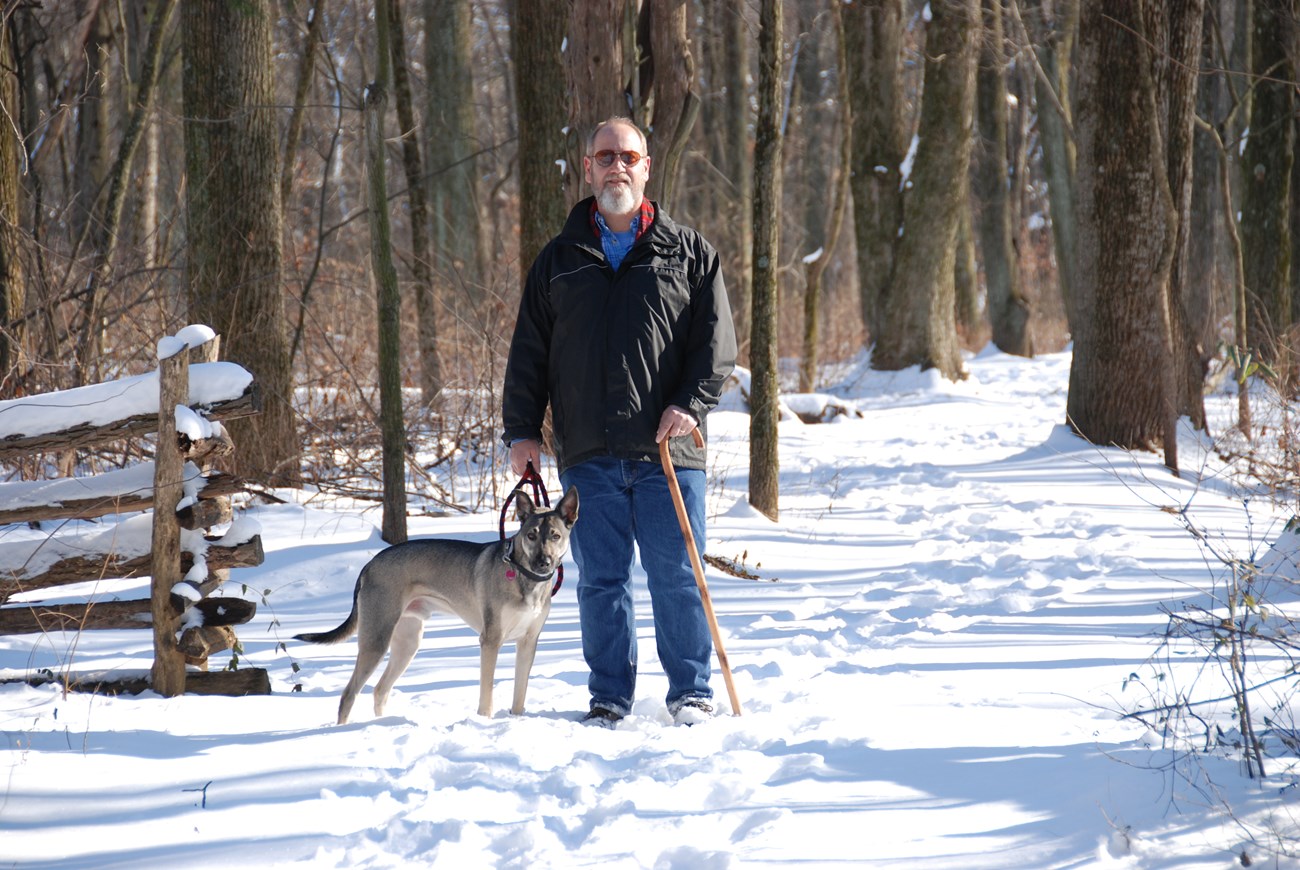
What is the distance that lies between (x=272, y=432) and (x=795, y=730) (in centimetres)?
637

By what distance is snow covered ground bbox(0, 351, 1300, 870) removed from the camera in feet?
11.9

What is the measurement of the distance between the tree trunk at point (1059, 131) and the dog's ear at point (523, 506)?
19.4 meters

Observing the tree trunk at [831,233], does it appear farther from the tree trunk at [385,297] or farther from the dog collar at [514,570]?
the dog collar at [514,570]

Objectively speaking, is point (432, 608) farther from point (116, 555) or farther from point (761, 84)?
point (761, 84)

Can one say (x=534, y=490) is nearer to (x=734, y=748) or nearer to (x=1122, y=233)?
(x=734, y=748)

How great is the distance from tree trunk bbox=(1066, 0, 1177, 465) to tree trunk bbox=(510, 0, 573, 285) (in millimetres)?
5492

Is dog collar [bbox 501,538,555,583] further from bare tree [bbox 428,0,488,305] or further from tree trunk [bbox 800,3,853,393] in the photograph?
bare tree [bbox 428,0,488,305]

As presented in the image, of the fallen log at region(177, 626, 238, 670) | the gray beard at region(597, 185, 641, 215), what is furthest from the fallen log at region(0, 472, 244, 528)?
the gray beard at region(597, 185, 641, 215)

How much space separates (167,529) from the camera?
17.4 feet

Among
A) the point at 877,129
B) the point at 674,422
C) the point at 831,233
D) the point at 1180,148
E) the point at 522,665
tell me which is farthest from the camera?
the point at 877,129

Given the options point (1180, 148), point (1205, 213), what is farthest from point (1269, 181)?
point (1180, 148)

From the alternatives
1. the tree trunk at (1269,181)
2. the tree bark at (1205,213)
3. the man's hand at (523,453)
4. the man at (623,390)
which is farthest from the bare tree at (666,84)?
the tree trunk at (1269,181)

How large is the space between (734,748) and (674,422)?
141cm

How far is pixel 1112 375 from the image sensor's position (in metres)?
11.6
